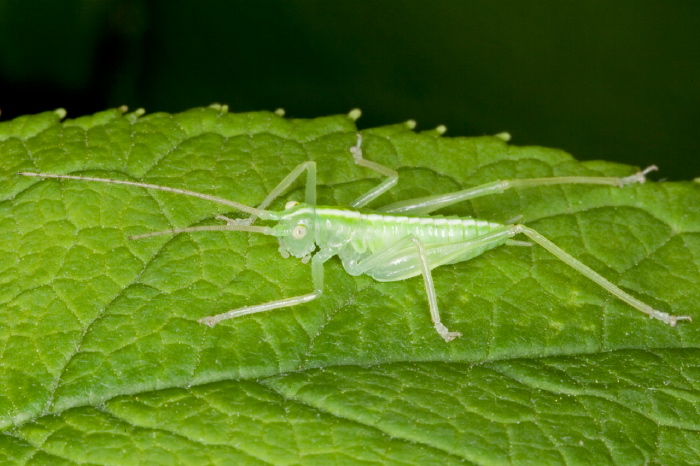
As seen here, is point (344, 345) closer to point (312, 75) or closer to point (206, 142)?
point (206, 142)

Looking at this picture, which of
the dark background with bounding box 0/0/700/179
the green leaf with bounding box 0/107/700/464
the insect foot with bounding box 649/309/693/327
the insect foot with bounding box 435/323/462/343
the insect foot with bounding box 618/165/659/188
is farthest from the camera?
the dark background with bounding box 0/0/700/179

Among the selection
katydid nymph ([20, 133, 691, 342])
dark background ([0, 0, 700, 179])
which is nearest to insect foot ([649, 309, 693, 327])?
katydid nymph ([20, 133, 691, 342])

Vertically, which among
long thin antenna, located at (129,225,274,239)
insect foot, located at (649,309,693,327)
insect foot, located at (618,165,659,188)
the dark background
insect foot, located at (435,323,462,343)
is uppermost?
the dark background

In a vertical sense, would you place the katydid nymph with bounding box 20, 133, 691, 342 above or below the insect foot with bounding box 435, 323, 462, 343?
above

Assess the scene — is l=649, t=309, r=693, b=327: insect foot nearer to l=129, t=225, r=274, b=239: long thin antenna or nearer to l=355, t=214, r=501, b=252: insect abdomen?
l=355, t=214, r=501, b=252: insect abdomen

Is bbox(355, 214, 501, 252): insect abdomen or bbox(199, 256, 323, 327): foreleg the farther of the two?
bbox(355, 214, 501, 252): insect abdomen

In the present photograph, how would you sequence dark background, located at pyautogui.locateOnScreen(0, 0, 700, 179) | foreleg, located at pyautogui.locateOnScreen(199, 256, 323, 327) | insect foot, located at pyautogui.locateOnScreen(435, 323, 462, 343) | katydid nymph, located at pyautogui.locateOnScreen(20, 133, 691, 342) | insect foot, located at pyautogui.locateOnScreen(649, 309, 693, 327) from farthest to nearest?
dark background, located at pyautogui.locateOnScreen(0, 0, 700, 179)
katydid nymph, located at pyautogui.locateOnScreen(20, 133, 691, 342)
insect foot, located at pyautogui.locateOnScreen(649, 309, 693, 327)
insect foot, located at pyautogui.locateOnScreen(435, 323, 462, 343)
foreleg, located at pyautogui.locateOnScreen(199, 256, 323, 327)

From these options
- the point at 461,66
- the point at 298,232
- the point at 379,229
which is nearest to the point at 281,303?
the point at 298,232

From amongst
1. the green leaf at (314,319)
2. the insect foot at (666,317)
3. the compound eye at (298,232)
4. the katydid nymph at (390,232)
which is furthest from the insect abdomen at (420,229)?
the insect foot at (666,317)

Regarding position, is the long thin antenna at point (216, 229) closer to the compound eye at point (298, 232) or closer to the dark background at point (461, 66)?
the compound eye at point (298, 232)
